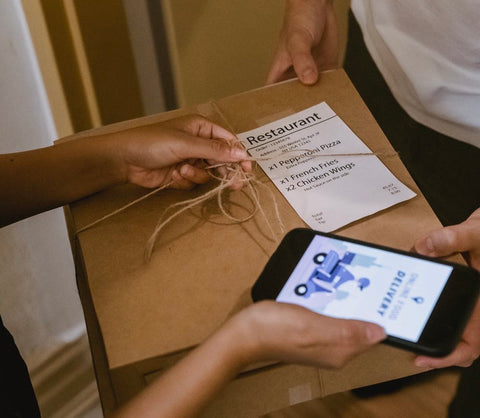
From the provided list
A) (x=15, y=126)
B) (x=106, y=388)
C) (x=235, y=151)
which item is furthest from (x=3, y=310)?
(x=235, y=151)

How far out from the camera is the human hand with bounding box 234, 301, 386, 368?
458mm

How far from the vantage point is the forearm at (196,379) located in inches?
17.9

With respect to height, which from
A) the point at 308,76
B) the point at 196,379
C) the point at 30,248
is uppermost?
the point at 308,76

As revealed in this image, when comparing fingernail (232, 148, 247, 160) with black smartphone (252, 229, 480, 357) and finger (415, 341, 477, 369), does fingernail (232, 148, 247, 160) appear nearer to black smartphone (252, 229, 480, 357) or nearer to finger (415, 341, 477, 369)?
black smartphone (252, 229, 480, 357)

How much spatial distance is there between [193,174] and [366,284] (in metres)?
0.20

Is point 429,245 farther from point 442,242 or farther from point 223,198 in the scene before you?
point 223,198

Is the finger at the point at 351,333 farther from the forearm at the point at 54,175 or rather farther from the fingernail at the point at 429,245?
the forearm at the point at 54,175

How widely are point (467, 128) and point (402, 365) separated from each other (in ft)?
0.99

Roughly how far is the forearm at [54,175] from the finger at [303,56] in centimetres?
24

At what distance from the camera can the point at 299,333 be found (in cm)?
46

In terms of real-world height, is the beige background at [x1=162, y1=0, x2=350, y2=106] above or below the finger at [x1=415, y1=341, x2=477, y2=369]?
above

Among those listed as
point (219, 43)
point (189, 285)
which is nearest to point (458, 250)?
point (189, 285)

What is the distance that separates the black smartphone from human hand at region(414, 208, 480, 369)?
16 millimetres

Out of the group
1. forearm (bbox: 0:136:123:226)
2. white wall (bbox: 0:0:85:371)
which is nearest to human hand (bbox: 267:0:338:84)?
forearm (bbox: 0:136:123:226)
